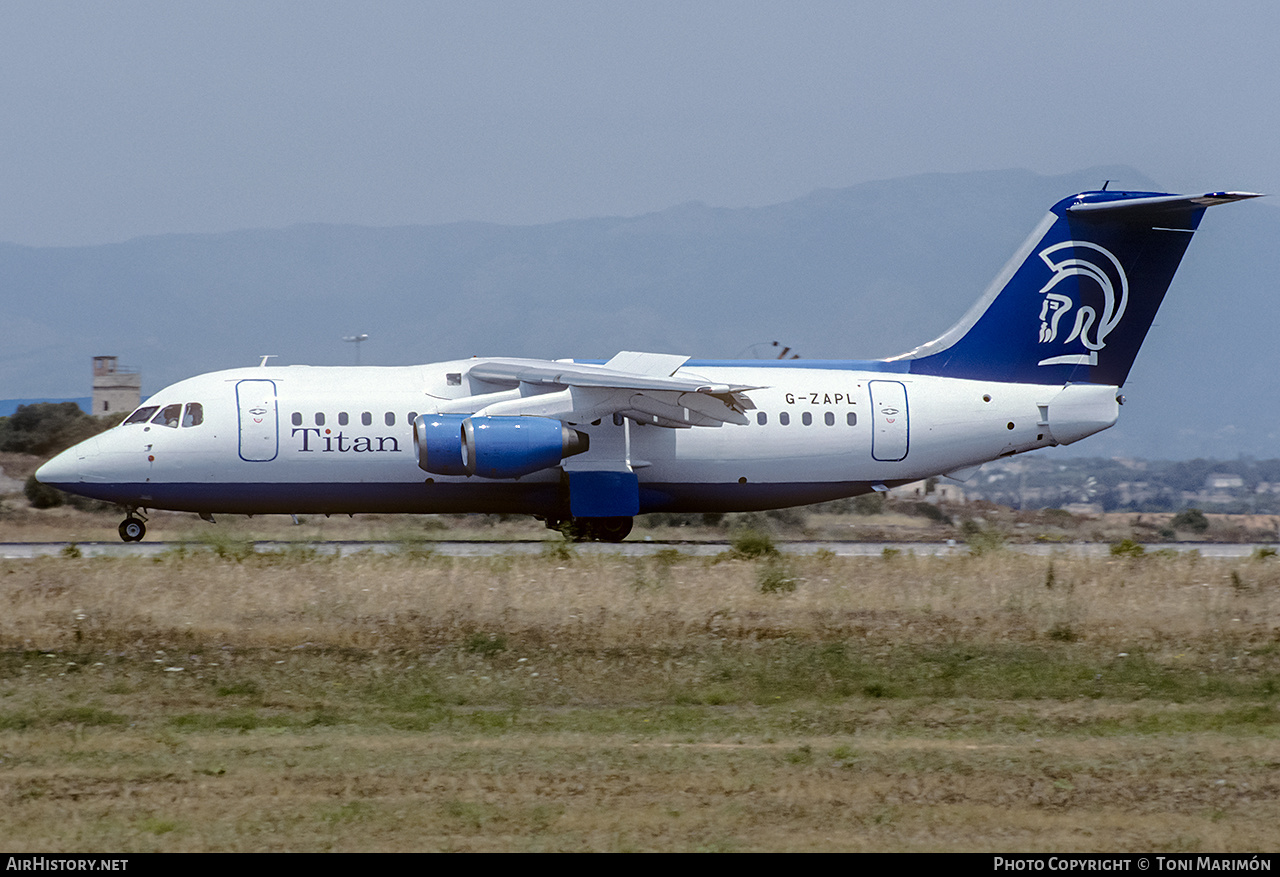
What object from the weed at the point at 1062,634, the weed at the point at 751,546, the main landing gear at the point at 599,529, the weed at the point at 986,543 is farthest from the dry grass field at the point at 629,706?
the main landing gear at the point at 599,529

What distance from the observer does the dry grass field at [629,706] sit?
8.78 meters

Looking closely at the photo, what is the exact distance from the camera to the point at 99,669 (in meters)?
13.2

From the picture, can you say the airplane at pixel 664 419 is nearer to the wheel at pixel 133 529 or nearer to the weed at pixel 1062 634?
the wheel at pixel 133 529

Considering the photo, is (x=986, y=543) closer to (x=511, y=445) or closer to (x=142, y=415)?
(x=511, y=445)

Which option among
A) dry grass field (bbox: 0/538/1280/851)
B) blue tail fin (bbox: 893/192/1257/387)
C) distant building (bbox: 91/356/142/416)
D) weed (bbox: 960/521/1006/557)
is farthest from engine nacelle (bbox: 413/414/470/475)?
distant building (bbox: 91/356/142/416)

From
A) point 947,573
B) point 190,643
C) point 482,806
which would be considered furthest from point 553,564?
point 482,806

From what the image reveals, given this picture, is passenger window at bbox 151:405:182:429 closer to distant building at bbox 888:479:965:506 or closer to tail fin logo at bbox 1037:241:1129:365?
tail fin logo at bbox 1037:241:1129:365

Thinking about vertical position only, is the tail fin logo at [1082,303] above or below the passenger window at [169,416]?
above

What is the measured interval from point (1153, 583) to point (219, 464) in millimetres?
13788

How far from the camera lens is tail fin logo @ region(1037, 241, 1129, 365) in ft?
85.8

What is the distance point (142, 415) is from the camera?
79.2 ft

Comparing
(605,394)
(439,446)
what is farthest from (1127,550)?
(439,446)

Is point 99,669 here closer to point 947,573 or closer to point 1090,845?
point 1090,845

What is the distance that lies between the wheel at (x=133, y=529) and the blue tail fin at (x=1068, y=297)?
13.0m
